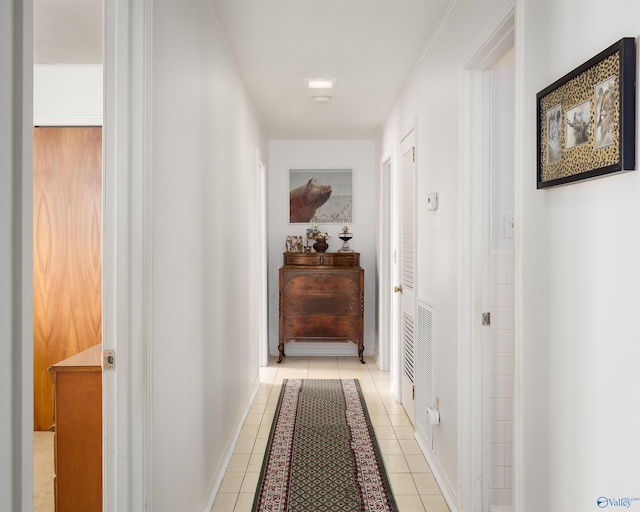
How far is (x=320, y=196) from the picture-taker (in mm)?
5848

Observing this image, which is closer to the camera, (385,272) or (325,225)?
(385,272)

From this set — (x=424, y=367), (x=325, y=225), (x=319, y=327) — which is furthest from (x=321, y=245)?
(x=424, y=367)

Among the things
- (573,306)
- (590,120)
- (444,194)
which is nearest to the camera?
(590,120)

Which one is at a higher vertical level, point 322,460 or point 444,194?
point 444,194

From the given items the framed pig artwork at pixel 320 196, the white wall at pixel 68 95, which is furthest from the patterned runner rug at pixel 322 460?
the white wall at pixel 68 95

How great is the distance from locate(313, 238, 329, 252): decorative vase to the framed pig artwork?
289 mm

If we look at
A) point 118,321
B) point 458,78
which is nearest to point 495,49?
point 458,78

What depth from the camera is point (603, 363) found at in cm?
116

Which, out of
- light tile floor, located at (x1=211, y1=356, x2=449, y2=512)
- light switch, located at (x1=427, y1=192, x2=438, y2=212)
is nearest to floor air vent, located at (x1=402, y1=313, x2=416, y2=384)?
light tile floor, located at (x1=211, y1=356, x2=449, y2=512)

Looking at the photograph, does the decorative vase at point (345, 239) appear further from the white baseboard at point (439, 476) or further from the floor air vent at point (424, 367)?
the white baseboard at point (439, 476)

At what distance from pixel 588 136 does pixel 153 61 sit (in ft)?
4.21

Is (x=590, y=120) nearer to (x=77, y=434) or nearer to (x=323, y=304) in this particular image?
(x=77, y=434)

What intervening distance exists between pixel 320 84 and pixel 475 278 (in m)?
2.15

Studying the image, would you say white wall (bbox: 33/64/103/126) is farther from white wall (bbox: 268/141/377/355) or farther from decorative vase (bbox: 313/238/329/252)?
decorative vase (bbox: 313/238/329/252)
